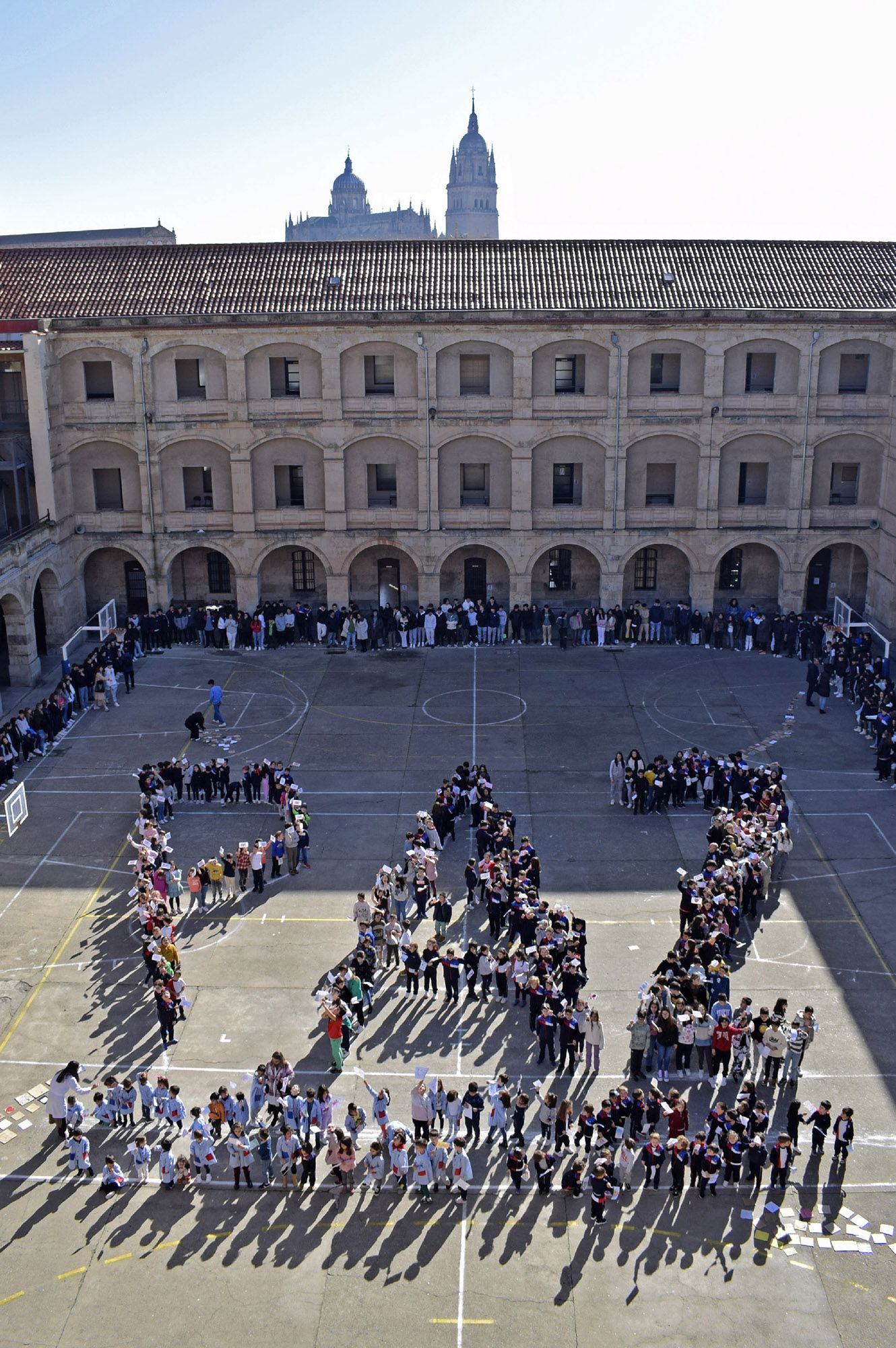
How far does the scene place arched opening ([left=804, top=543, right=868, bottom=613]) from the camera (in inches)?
2319

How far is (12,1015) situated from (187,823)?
10.1 meters

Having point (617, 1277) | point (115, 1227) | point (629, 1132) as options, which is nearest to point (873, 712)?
point (629, 1132)

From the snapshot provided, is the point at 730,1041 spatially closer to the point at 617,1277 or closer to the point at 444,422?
the point at 617,1277

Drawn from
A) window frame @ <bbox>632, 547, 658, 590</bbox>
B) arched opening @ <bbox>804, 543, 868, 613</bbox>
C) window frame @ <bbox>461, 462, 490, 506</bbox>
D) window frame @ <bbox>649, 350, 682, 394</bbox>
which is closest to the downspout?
window frame @ <bbox>461, 462, 490, 506</bbox>

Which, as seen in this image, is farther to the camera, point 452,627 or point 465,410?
point 465,410

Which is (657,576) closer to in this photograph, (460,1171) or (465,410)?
(465,410)

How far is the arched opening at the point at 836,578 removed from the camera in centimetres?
5891

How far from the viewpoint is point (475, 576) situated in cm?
5975

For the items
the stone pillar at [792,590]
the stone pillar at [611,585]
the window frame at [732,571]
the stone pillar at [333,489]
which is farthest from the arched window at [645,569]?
the stone pillar at [333,489]

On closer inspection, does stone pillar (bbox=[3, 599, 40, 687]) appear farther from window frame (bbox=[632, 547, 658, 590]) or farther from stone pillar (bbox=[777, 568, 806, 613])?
stone pillar (bbox=[777, 568, 806, 613])

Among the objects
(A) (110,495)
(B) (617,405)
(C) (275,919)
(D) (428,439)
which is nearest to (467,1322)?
(C) (275,919)

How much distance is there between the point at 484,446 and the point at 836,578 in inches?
642

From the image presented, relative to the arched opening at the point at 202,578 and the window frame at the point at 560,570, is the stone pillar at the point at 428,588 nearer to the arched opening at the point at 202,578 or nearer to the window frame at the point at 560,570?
the window frame at the point at 560,570

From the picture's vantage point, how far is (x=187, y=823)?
39125 millimetres
